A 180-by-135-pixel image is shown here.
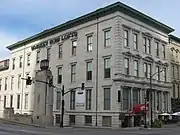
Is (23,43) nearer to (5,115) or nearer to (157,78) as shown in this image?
(5,115)

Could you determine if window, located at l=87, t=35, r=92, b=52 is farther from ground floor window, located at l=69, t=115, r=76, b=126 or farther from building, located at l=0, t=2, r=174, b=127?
ground floor window, located at l=69, t=115, r=76, b=126

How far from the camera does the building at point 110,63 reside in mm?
42938

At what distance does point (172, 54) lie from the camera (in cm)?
6081

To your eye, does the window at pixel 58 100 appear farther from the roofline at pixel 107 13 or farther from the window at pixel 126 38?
the window at pixel 126 38

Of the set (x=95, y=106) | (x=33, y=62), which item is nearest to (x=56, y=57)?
(x=33, y=62)

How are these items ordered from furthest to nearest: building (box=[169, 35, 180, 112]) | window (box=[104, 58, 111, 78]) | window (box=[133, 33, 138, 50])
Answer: building (box=[169, 35, 180, 112]), window (box=[133, 33, 138, 50]), window (box=[104, 58, 111, 78])

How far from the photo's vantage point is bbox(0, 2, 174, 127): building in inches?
1690

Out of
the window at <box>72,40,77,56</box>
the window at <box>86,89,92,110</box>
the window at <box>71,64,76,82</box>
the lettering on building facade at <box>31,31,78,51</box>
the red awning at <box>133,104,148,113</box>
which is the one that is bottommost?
the red awning at <box>133,104,148,113</box>

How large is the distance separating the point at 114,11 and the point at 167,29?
1511cm

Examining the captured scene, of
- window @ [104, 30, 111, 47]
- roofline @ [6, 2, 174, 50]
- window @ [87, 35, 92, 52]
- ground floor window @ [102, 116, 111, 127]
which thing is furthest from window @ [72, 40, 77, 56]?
ground floor window @ [102, 116, 111, 127]

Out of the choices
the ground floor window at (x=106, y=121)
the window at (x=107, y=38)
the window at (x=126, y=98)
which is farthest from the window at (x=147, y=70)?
the ground floor window at (x=106, y=121)

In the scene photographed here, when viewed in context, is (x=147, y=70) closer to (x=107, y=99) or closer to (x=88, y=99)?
(x=107, y=99)

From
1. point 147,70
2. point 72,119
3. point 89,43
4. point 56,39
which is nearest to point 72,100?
point 72,119

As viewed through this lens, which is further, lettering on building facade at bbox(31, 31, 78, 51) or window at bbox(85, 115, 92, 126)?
lettering on building facade at bbox(31, 31, 78, 51)
